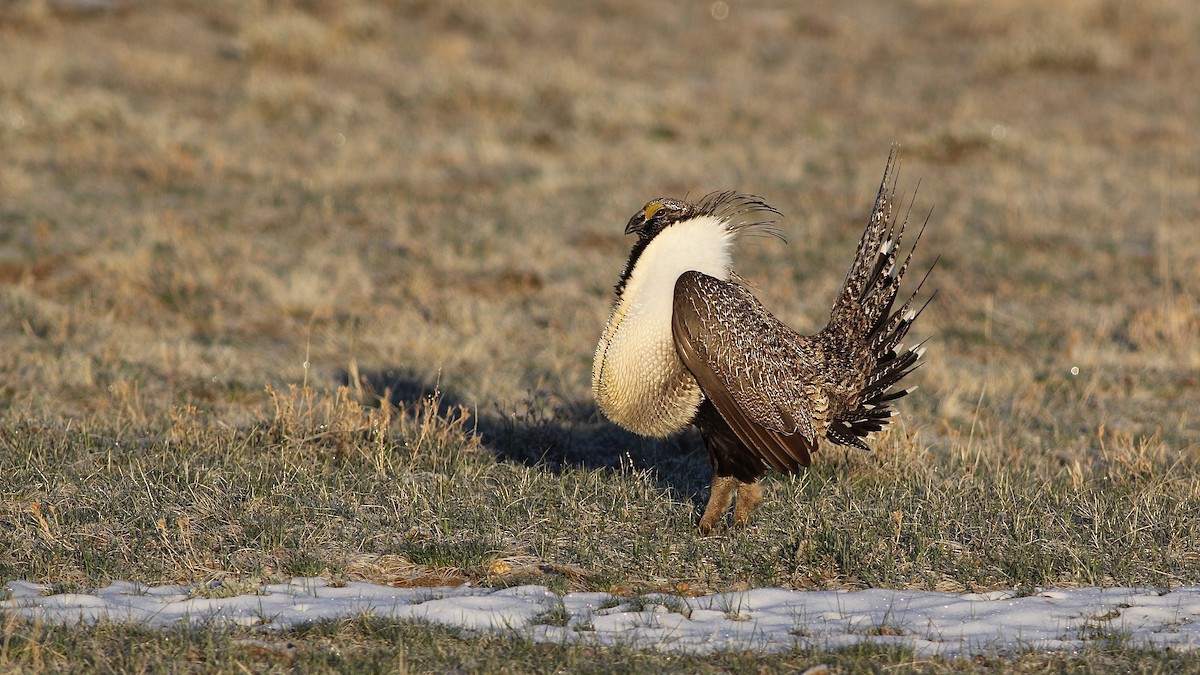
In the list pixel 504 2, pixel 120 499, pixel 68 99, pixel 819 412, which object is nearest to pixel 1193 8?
pixel 504 2

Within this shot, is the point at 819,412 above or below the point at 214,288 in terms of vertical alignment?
above

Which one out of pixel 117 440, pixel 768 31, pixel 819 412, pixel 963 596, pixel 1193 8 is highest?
pixel 1193 8

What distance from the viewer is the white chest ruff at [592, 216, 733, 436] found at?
486cm

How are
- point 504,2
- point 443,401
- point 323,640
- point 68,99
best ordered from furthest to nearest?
point 504,2, point 68,99, point 443,401, point 323,640

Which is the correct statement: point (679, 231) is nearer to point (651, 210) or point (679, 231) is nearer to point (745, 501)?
point (651, 210)

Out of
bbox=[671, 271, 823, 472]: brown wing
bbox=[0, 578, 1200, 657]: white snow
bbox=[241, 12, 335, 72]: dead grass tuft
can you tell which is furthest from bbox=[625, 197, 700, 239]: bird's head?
bbox=[241, 12, 335, 72]: dead grass tuft

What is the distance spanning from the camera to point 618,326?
493 cm

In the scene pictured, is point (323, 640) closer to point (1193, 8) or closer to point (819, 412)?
point (819, 412)

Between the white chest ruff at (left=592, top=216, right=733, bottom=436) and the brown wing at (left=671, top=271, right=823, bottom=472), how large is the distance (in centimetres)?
7

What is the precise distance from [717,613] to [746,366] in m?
1.00

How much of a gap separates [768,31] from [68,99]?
10063mm

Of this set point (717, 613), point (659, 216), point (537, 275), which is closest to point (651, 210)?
point (659, 216)

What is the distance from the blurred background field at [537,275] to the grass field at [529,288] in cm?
3

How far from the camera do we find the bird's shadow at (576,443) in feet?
19.9
